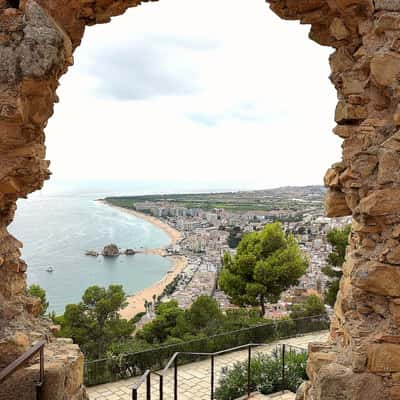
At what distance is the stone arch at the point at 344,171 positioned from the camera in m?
2.86

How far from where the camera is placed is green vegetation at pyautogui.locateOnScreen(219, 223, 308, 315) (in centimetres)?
1204

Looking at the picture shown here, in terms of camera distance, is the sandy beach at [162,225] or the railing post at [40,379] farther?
the sandy beach at [162,225]

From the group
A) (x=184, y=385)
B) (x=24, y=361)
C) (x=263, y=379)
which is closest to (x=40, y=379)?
(x=24, y=361)

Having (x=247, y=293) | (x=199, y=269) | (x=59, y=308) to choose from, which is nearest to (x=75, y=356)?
(x=247, y=293)

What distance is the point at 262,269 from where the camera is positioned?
39.3 feet

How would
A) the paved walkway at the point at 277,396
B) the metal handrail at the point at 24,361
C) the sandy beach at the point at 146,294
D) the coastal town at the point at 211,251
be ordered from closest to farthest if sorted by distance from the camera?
1. the metal handrail at the point at 24,361
2. the paved walkway at the point at 277,396
3. the coastal town at the point at 211,251
4. the sandy beach at the point at 146,294

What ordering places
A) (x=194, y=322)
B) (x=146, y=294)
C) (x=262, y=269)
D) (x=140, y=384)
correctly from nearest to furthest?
(x=140, y=384), (x=194, y=322), (x=262, y=269), (x=146, y=294)

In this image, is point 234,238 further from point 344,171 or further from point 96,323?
point 344,171

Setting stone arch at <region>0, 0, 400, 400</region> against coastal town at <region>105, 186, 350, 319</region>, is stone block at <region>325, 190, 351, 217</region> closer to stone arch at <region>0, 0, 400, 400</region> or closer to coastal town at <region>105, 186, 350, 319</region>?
stone arch at <region>0, 0, 400, 400</region>

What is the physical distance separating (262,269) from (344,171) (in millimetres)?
9033

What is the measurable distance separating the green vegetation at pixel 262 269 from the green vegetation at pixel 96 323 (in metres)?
3.59

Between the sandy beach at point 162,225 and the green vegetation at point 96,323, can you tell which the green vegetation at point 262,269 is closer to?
the green vegetation at point 96,323

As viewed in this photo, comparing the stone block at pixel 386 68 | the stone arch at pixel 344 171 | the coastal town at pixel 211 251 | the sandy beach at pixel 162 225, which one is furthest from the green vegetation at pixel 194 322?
the sandy beach at pixel 162 225

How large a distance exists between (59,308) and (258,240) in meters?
10.4
